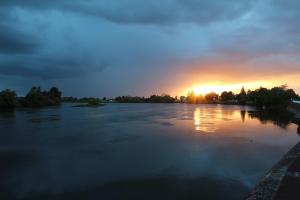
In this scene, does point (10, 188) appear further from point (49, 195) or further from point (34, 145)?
point (34, 145)

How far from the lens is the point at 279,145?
1180 inches

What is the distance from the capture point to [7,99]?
110 m

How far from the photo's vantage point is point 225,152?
985 inches

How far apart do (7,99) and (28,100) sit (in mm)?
25916

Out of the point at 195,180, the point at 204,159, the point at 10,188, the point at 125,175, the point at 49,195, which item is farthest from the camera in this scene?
the point at 204,159

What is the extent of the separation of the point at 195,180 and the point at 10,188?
10120 mm

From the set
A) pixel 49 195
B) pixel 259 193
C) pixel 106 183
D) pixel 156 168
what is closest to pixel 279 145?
pixel 156 168

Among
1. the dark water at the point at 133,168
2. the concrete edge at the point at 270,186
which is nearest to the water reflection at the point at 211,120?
the dark water at the point at 133,168

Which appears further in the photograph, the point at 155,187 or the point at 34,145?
the point at 34,145

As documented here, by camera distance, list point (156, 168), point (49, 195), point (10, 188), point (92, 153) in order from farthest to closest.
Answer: point (92, 153)
point (156, 168)
point (10, 188)
point (49, 195)

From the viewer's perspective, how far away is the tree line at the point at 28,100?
109m

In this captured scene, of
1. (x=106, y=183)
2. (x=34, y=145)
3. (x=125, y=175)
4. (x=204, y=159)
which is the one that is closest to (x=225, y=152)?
(x=204, y=159)

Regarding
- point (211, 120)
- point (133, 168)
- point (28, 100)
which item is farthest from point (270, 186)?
point (28, 100)

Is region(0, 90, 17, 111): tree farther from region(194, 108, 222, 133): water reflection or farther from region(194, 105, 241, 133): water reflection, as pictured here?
region(194, 108, 222, 133): water reflection
